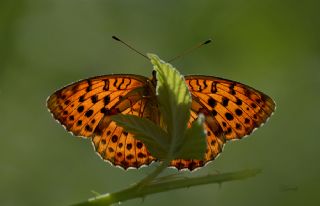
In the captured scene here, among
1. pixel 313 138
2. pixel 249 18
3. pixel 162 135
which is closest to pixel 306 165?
pixel 313 138

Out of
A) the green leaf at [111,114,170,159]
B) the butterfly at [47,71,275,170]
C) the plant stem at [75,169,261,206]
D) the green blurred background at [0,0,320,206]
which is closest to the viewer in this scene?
the plant stem at [75,169,261,206]

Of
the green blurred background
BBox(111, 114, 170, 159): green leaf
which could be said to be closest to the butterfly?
BBox(111, 114, 170, 159): green leaf

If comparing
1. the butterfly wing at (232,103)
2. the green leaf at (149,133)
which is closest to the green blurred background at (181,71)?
the butterfly wing at (232,103)

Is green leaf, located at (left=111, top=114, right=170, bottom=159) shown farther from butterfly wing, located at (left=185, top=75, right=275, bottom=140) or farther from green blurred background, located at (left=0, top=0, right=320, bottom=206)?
green blurred background, located at (left=0, top=0, right=320, bottom=206)

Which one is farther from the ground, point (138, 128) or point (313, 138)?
point (138, 128)

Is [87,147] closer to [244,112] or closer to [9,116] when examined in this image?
[9,116]

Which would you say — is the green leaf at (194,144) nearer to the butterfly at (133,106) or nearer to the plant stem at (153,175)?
the plant stem at (153,175)
